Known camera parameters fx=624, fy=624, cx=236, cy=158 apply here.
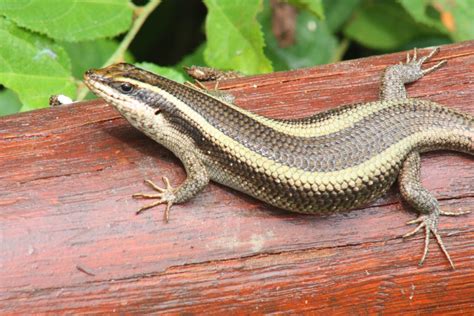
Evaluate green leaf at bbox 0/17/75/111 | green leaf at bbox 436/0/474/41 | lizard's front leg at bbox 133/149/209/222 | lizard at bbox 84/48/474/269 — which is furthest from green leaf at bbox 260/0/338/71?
lizard's front leg at bbox 133/149/209/222

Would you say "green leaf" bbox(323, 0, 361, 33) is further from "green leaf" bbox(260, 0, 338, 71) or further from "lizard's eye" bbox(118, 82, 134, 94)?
"lizard's eye" bbox(118, 82, 134, 94)

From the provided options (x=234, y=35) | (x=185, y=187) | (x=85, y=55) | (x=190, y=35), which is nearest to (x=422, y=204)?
(x=185, y=187)

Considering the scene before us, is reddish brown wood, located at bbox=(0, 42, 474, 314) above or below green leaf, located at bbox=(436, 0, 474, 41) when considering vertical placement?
below

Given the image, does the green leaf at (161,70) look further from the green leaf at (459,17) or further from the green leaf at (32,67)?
the green leaf at (459,17)

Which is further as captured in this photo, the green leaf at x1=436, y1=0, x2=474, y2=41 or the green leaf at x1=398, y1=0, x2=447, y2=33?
the green leaf at x1=436, y1=0, x2=474, y2=41

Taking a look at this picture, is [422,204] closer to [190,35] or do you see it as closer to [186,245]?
[186,245]

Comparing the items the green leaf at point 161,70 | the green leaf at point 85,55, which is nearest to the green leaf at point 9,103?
the green leaf at point 85,55
